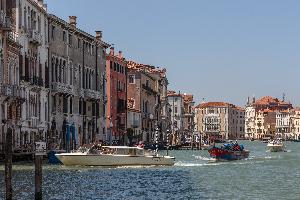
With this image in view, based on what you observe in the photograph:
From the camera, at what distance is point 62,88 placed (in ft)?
159

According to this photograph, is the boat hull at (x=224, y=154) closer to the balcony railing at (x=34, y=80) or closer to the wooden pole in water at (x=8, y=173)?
the balcony railing at (x=34, y=80)

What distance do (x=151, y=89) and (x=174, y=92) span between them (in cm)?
4111

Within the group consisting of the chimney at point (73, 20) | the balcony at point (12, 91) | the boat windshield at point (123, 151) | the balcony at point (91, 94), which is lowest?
the boat windshield at point (123, 151)

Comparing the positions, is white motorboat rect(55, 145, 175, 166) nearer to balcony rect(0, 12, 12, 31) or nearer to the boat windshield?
the boat windshield

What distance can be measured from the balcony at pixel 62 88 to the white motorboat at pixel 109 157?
35.2 ft

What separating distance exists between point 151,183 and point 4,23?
13.0m

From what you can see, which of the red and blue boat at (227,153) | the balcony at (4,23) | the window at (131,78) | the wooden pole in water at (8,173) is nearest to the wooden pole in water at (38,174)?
the wooden pole in water at (8,173)

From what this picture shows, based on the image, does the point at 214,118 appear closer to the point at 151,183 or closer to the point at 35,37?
the point at 35,37

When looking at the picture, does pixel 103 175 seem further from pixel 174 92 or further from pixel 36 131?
pixel 174 92

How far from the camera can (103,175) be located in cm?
3147

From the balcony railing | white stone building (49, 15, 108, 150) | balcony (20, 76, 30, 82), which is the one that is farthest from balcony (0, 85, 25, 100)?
white stone building (49, 15, 108, 150)

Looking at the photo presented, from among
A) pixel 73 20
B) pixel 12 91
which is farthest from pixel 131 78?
pixel 12 91

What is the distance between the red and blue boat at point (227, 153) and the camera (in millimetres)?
49219

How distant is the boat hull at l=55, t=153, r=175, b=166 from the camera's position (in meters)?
35.6
